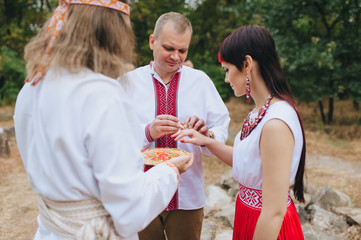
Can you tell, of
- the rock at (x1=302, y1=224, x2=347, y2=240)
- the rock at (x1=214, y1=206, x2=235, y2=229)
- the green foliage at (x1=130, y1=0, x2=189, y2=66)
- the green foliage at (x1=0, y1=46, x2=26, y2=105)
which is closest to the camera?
the rock at (x1=302, y1=224, x2=347, y2=240)

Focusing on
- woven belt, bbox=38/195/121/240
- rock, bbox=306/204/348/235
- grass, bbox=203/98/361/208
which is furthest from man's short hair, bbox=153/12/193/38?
grass, bbox=203/98/361/208

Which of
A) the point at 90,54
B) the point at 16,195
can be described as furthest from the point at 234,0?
the point at 90,54

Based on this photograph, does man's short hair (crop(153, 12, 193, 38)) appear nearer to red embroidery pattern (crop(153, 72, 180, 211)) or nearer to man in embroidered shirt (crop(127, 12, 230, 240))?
man in embroidered shirt (crop(127, 12, 230, 240))

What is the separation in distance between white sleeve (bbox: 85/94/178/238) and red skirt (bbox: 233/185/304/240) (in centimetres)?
71

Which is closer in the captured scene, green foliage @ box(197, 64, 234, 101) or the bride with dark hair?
the bride with dark hair

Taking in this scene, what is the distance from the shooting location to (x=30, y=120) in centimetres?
125

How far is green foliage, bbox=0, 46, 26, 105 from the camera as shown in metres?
12.8

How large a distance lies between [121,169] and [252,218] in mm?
966

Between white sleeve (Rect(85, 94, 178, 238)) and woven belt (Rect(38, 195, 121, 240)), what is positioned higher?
white sleeve (Rect(85, 94, 178, 238))

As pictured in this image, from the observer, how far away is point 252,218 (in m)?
1.80

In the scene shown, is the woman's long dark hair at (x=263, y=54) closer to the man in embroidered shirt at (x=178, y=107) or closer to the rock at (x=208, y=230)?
the man in embroidered shirt at (x=178, y=107)

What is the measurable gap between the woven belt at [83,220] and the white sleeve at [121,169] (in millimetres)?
53

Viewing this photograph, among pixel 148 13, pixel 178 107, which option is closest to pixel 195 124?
pixel 178 107

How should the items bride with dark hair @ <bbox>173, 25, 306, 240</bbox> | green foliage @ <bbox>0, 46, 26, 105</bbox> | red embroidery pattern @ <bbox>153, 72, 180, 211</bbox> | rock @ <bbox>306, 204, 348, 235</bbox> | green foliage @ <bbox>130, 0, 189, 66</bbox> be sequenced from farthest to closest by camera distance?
green foliage @ <bbox>0, 46, 26, 105</bbox>
green foliage @ <bbox>130, 0, 189, 66</bbox>
rock @ <bbox>306, 204, 348, 235</bbox>
red embroidery pattern @ <bbox>153, 72, 180, 211</bbox>
bride with dark hair @ <bbox>173, 25, 306, 240</bbox>
